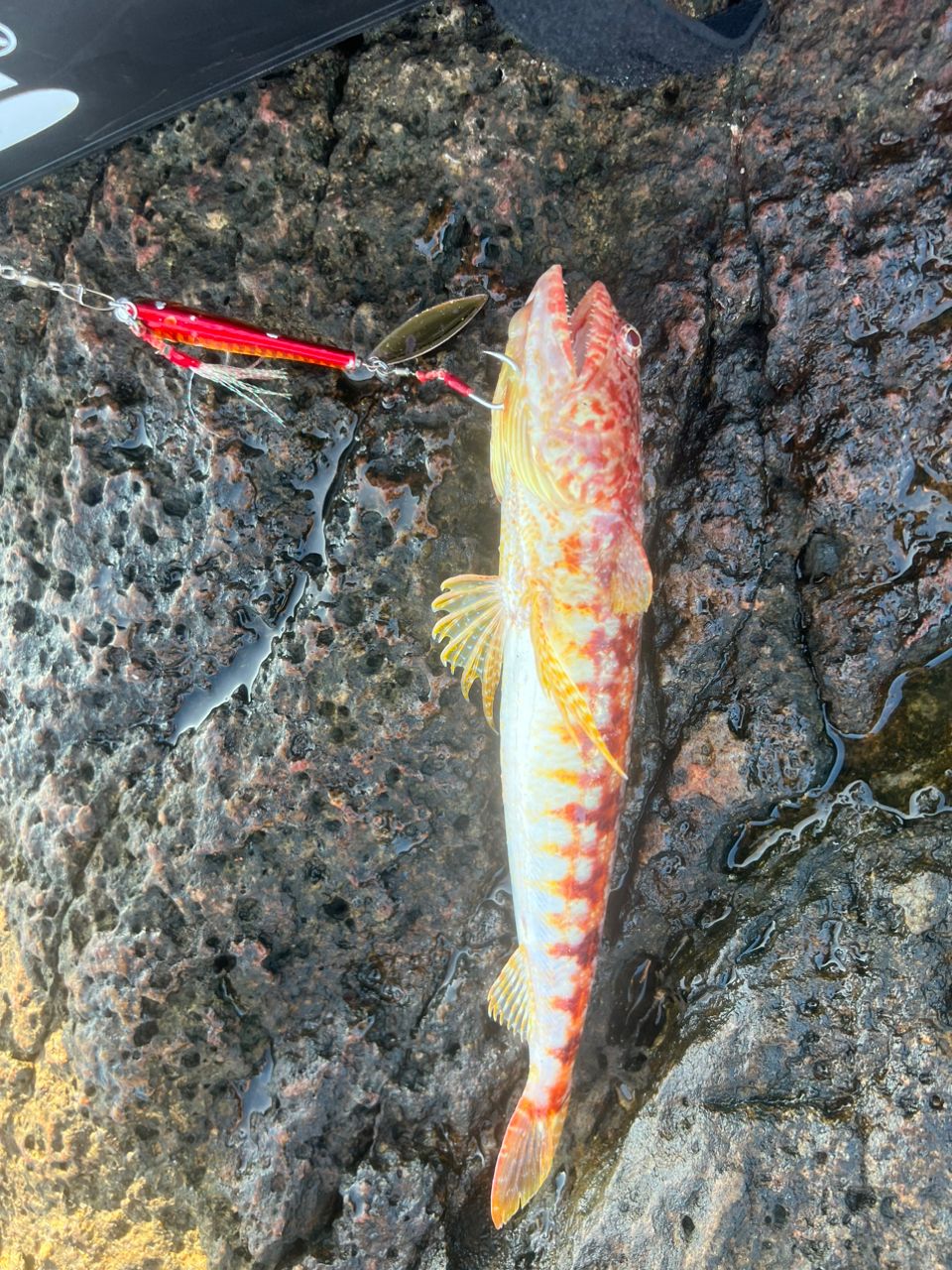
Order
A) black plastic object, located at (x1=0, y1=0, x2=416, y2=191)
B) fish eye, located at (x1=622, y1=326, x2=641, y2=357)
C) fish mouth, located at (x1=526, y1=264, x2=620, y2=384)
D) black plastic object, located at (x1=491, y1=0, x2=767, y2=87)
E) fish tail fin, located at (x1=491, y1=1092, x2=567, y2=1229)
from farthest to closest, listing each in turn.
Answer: fish tail fin, located at (x1=491, y1=1092, x2=567, y2=1229)
black plastic object, located at (x1=491, y1=0, x2=767, y2=87)
fish eye, located at (x1=622, y1=326, x2=641, y2=357)
fish mouth, located at (x1=526, y1=264, x2=620, y2=384)
black plastic object, located at (x1=0, y1=0, x2=416, y2=191)

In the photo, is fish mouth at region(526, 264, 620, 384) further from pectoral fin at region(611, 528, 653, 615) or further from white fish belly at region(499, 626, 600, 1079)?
white fish belly at region(499, 626, 600, 1079)

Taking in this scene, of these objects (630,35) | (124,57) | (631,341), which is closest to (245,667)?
(631,341)

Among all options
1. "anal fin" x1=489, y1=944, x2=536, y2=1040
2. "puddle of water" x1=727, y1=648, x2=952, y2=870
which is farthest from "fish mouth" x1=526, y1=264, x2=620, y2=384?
"anal fin" x1=489, y1=944, x2=536, y2=1040

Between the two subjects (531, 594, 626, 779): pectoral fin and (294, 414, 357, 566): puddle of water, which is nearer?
(531, 594, 626, 779): pectoral fin

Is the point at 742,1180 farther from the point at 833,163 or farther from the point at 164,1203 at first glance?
the point at 833,163

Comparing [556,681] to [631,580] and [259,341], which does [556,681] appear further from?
[259,341]

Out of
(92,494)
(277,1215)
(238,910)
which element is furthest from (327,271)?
(277,1215)
